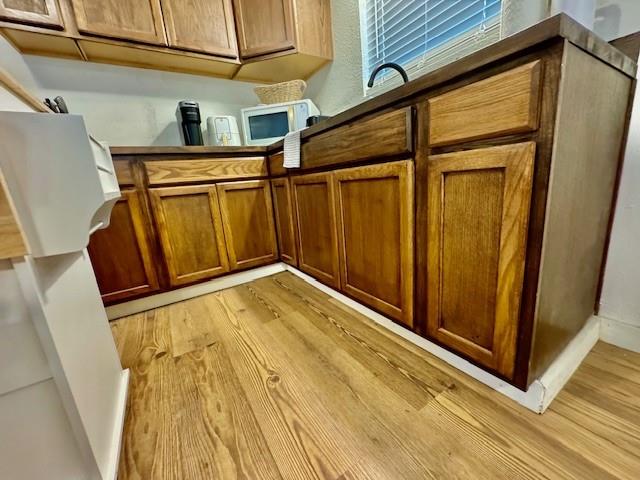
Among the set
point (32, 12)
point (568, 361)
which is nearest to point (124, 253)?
point (32, 12)

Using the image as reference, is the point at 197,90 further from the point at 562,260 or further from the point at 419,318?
the point at 562,260

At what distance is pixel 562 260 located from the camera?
Answer: 683 mm

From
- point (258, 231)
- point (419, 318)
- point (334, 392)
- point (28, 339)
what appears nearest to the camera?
point (28, 339)

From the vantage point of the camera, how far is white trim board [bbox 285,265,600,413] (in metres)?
0.70

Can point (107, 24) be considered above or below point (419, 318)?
above

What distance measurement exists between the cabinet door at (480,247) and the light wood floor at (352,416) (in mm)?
146

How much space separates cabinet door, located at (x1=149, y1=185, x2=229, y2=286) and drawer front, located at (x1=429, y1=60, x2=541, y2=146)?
4.17 ft

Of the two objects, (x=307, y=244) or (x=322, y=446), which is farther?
(x=307, y=244)

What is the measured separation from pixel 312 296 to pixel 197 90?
171 centimetres

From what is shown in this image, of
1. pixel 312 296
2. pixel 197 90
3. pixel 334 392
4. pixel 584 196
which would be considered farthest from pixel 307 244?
pixel 197 90

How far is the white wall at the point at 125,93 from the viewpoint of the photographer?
154cm

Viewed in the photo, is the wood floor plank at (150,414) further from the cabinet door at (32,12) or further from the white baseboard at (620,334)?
the cabinet door at (32,12)

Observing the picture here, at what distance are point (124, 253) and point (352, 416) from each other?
1341mm

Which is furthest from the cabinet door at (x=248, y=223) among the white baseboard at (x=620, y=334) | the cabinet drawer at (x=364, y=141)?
the white baseboard at (x=620, y=334)
